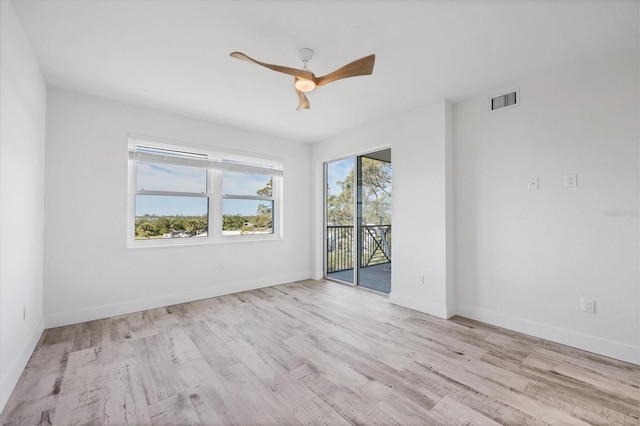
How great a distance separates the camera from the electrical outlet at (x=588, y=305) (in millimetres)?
2406

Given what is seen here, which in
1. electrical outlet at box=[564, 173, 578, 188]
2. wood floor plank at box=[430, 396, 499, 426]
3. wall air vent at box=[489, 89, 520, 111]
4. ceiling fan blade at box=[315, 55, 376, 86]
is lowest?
wood floor plank at box=[430, 396, 499, 426]

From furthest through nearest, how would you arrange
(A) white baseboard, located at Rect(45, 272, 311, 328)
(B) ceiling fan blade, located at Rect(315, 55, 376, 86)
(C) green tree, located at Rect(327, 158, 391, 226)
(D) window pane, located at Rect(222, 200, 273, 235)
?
(D) window pane, located at Rect(222, 200, 273, 235), (C) green tree, located at Rect(327, 158, 391, 226), (A) white baseboard, located at Rect(45, 272, 311, 328), (B) ceiling fan blade, located at Rect(315, 55, 376, 86)

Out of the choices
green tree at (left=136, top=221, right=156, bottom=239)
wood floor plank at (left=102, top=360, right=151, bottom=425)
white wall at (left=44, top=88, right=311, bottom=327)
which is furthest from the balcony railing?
wood floor plank at (left=102, top=360, right=151, bottom=425)

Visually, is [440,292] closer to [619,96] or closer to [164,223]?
[619,96]

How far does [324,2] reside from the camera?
1.76m

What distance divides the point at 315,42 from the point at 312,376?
2524 mm

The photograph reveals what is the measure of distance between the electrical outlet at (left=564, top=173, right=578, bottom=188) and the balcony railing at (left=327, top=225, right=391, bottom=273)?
200cm

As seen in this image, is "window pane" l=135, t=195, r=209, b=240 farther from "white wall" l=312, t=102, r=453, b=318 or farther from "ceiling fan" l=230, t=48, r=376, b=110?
"white wall" l=312, t=102, r=453, b=318

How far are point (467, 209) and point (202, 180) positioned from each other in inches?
139

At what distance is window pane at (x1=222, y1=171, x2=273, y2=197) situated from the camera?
4.25m

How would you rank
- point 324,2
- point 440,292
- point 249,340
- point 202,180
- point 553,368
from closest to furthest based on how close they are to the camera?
point 324,2 → point 553,368 → point 249,340 → point 440,292 → point 202,180

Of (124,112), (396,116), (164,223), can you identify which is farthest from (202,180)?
(396,116)

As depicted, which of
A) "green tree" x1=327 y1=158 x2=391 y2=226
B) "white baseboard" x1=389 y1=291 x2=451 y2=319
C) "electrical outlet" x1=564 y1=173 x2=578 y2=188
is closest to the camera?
"electrical outlet" x1=564 y1=173 x2=578 y2=188

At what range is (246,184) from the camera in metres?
4.48
